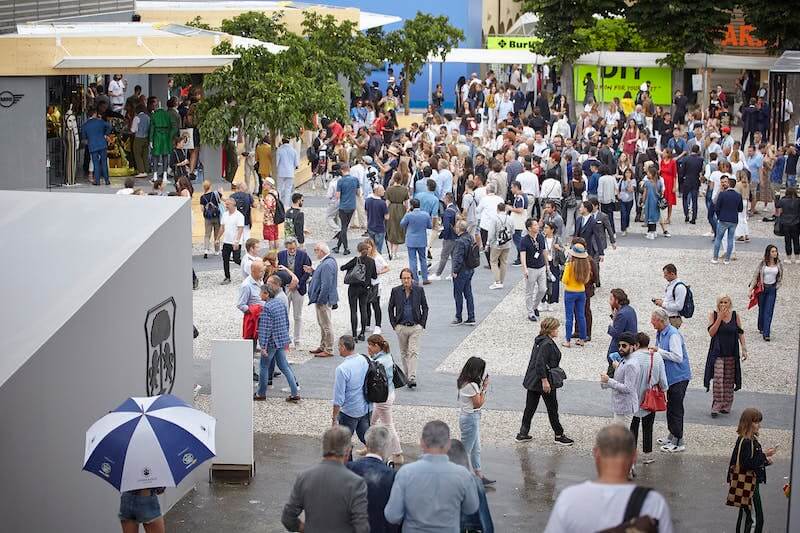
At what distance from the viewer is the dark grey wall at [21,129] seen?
83.1 ft

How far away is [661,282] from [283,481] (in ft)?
34.9

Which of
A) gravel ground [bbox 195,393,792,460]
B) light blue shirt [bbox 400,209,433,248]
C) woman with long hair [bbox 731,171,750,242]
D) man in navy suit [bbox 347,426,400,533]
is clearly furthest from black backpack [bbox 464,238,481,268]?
man in navy suit [bbox 347,426,400,533]

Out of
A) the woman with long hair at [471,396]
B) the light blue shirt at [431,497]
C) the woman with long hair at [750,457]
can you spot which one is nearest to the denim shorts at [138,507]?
the light blue shirt at [431,497]

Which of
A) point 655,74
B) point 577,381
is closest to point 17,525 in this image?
point 577,381

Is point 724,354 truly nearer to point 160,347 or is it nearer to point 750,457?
point 750,457

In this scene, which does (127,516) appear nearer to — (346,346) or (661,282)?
(346,346)

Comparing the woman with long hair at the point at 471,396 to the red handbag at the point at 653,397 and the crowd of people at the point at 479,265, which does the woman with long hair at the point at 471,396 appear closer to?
the crowd of people at the point at 479,265

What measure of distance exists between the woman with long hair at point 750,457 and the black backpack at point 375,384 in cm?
318

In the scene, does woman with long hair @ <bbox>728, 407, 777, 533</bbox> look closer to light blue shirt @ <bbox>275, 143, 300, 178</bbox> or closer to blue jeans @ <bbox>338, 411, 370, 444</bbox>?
blue jeans @ <bbox>338, 411, 370, 444</bbox>

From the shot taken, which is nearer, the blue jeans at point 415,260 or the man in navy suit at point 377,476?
the man in navy suit at point 377,476

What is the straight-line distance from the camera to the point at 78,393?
9.88m

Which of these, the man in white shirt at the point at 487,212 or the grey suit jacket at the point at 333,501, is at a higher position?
the man in white shirt at the point at 487,212

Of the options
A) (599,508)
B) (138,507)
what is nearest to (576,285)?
(138,507)

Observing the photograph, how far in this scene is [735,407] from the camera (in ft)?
50.1
